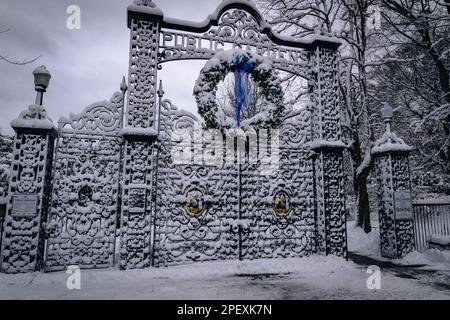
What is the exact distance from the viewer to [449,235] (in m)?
9.04

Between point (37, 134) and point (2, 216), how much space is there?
1.93 meters

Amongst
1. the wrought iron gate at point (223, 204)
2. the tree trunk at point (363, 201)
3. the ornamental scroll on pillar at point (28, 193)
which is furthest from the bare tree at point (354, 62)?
the ornamental scroll on pillar at point (28, 193)

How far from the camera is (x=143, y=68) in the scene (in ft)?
23.2

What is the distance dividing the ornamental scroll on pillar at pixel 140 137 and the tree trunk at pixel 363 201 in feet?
29.6

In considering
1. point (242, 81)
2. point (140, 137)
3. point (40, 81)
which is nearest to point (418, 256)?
point (242, 81)

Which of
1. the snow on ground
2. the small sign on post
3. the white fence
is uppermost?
the small sign on post

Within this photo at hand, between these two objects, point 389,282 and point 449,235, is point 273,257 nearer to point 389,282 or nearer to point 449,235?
point 389,282

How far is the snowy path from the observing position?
489cm

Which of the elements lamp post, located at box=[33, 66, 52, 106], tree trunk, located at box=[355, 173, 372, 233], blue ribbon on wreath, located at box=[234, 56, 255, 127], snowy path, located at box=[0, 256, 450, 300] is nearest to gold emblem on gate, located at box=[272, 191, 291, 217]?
snowy path, located at box=[0, 256, 450, 300]

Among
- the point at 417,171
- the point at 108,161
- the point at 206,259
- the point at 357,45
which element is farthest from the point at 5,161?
the point at 417,171

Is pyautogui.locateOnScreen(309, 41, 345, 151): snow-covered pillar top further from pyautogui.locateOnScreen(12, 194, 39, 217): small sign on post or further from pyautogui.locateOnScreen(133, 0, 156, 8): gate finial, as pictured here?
pyautogui.locateOnScreen(12, 194, 39, 217): small sign on post

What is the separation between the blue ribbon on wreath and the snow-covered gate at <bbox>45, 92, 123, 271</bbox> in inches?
111

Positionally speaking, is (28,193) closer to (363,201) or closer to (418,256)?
(418,256)

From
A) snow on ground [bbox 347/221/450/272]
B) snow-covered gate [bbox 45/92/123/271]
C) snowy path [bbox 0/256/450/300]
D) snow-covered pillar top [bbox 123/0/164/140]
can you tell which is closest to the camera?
snowy path [bbox 0/256/450/300]
